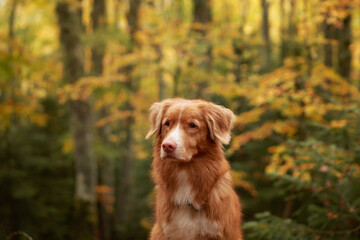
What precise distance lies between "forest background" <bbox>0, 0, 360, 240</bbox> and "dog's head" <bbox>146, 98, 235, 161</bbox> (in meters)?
1.46

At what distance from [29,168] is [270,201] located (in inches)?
372

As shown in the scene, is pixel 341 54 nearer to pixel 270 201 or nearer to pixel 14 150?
pixel 270 201

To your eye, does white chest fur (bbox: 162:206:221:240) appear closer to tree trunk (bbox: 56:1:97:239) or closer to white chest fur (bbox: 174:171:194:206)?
white chest fur (bbox: 174:171:194:206)

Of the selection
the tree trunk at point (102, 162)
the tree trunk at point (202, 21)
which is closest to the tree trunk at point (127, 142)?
A: the tree trunk at point (102, 162)

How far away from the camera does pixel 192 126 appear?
3711mm

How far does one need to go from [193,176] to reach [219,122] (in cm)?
65

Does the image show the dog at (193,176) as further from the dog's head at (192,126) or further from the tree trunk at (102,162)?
the tree trunk at (102,162)

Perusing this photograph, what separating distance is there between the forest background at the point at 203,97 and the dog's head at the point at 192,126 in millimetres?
1456

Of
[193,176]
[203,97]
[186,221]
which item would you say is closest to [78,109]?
[203,97]

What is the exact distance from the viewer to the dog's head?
11.7 feet

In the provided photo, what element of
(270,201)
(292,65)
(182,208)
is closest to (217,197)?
(182,208)

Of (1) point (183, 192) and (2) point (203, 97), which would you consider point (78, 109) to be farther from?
(1) point (183, 192)

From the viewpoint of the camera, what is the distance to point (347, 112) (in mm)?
4977

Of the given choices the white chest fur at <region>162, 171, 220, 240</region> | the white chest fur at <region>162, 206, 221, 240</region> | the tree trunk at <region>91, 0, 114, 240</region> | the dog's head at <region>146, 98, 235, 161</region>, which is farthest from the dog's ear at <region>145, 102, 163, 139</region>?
the tree trunk at <region>91, 0, 114, 240</region>
